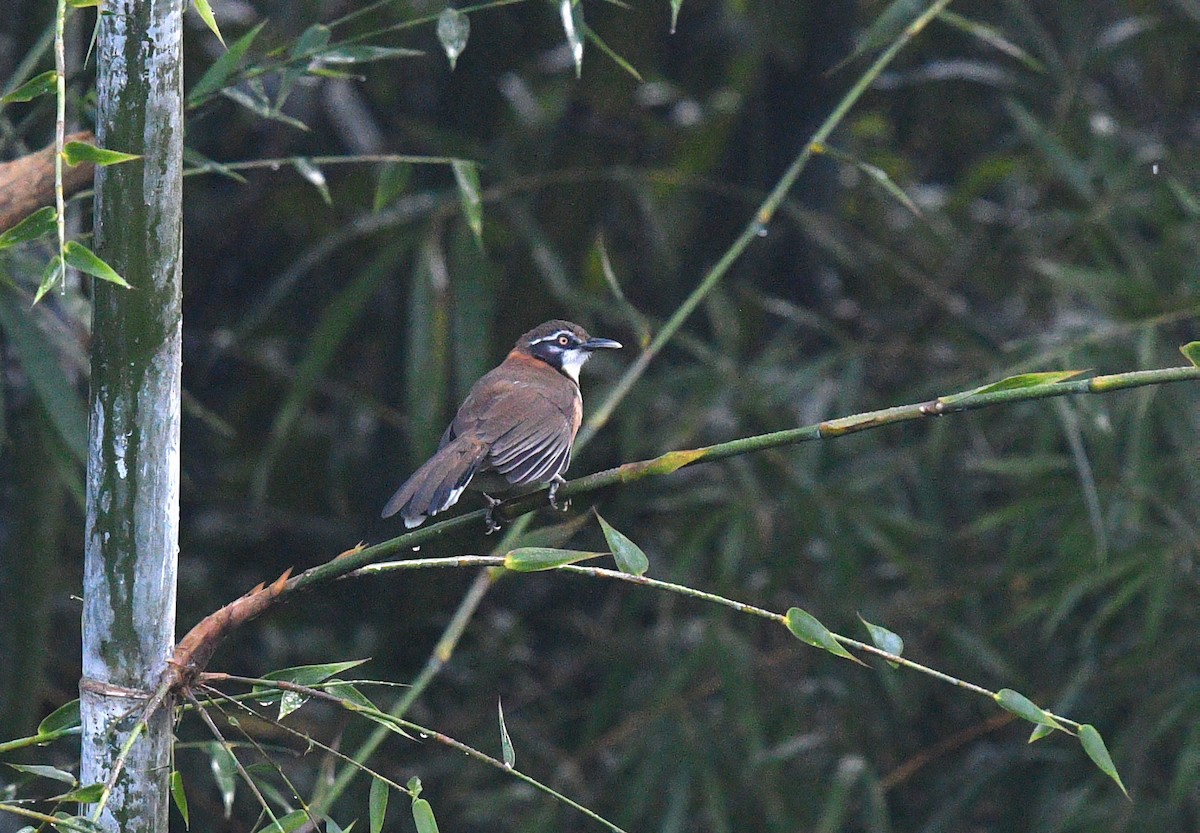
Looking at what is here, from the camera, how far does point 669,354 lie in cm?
516

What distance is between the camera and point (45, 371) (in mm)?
2707

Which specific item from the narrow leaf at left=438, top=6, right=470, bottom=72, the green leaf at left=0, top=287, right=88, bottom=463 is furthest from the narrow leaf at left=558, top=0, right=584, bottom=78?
the green leaf at left=0, top=287, right=88, bottom=463

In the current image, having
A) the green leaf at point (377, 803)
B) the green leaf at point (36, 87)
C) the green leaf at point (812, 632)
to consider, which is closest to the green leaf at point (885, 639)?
the green leaf at point (812, 632)

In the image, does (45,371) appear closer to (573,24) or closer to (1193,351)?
(573,24)

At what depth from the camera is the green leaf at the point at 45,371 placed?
265 centimetres

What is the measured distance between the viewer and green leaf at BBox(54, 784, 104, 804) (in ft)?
4.25

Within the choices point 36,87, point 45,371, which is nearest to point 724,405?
point 45,371

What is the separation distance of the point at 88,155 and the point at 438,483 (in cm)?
124

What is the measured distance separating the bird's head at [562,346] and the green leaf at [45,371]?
1421 mm

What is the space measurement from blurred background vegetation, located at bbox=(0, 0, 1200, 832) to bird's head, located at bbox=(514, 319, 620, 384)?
0.33 meters

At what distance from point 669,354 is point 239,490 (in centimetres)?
173

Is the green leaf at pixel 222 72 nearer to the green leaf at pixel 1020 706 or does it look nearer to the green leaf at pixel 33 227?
the green leaf at pixel 33 227

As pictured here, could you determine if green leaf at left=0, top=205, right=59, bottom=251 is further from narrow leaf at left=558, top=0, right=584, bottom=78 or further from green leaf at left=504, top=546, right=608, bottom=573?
narrow leaf at left=558, top=0, right=584, bottom=78

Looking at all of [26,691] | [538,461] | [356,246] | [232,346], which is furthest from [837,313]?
[26,691]
